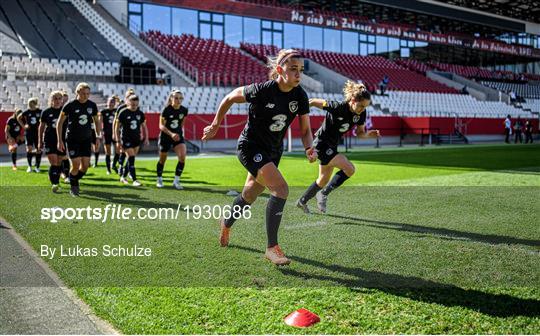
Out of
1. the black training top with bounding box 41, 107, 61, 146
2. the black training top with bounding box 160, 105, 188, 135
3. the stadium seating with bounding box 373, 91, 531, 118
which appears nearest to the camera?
the black training top with bounding box 41, 107, 61, 146

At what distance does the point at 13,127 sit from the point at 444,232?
13713 millimetres

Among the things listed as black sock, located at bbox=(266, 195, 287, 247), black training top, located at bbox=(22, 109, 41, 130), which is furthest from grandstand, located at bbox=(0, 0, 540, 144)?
black sock, located at bbox=(266, 195, 287, 247)

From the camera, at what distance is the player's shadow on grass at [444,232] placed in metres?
5.99

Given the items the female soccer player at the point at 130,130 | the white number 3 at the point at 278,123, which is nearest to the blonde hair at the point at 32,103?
the female soccer player at the point at 130,130

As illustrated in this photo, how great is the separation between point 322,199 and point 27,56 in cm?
2404

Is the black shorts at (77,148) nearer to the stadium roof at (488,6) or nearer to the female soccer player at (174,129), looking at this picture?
the female soccer player at (174,129)

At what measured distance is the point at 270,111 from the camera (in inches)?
209

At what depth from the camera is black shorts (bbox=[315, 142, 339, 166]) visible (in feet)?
26.6

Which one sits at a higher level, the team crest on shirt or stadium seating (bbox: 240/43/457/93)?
stadium seating (bbox: 240/43/457/93)

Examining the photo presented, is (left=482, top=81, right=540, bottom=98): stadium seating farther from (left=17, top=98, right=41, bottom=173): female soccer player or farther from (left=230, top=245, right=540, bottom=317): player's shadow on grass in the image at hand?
(left=230, top=245, right=540, bottom=317): player's shadow on grass

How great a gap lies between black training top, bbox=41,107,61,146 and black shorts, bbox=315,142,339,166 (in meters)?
6.05

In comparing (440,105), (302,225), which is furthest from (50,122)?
(440,105)

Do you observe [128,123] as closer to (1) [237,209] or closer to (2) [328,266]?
(1) [237,209]

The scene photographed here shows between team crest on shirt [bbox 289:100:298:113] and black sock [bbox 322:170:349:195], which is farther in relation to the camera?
black sock [bbox 322:170:349:195]
